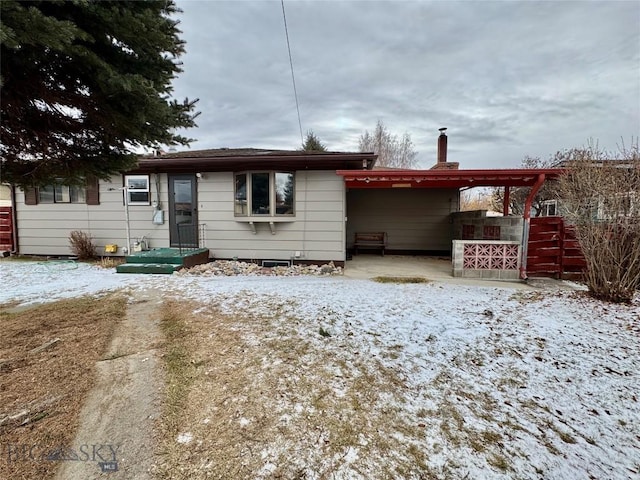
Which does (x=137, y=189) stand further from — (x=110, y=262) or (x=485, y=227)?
(x=485, y=227)

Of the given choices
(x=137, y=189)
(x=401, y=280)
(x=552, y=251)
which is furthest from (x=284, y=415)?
(x=137, y=189)

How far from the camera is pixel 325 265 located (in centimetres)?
730

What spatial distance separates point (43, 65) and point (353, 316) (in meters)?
4.03

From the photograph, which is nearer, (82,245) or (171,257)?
(171,257)

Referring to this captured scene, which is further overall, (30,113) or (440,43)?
(440,43)

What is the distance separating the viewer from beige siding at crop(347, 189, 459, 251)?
10344 mm

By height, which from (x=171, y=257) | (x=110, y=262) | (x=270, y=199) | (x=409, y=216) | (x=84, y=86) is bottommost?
(x=110, y=262)

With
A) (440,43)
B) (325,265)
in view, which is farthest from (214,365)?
(440,43)

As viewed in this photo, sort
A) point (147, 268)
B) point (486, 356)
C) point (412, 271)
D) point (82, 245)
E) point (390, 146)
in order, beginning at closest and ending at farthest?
1. point (486, 356)
2. point (147, 268)
3. point (412, 271)
4. point (82, 245)
5. point (390, 146)

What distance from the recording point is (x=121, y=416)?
195 cm

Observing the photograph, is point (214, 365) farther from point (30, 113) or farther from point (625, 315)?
point (625, 315)

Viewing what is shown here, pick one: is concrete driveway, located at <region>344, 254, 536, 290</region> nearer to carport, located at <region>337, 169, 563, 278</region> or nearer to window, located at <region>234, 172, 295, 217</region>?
carport, located at <region>337, 169, 563, 278</region>

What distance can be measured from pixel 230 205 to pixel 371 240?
16.6 ft

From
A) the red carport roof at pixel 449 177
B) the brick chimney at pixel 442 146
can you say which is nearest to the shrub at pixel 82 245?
the red carport roof at pixel 449 177
